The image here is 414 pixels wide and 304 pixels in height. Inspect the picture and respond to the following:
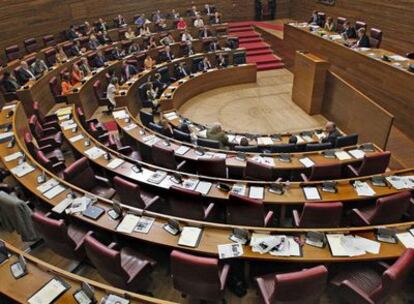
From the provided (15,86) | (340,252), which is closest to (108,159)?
(340,252)

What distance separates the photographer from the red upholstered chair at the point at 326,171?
5180 millimetres

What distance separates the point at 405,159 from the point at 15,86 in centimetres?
966

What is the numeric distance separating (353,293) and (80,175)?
4.20 metres

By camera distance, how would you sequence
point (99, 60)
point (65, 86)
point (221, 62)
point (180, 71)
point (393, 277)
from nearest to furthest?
point (393, 277)
point (65, 86)
point (99, 60)
point (180, 71)
point (221, 62)

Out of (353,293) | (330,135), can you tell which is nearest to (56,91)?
(330,135)

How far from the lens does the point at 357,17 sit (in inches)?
459

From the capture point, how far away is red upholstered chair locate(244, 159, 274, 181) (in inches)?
208

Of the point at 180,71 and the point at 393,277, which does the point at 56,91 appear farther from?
the point at 393,277

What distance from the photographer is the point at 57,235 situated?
4012 millimetres

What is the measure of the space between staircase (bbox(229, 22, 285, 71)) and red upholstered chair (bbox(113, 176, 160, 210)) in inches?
366

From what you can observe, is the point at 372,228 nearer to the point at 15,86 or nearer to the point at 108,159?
the point at 108,159

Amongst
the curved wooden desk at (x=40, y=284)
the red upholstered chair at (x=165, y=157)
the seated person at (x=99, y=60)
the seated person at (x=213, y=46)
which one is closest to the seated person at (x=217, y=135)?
the red upholstered chair at (x=165, y=157)

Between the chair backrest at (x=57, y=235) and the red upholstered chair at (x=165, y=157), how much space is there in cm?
225

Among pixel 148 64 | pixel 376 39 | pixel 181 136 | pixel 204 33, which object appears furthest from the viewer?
pixel 204 33
